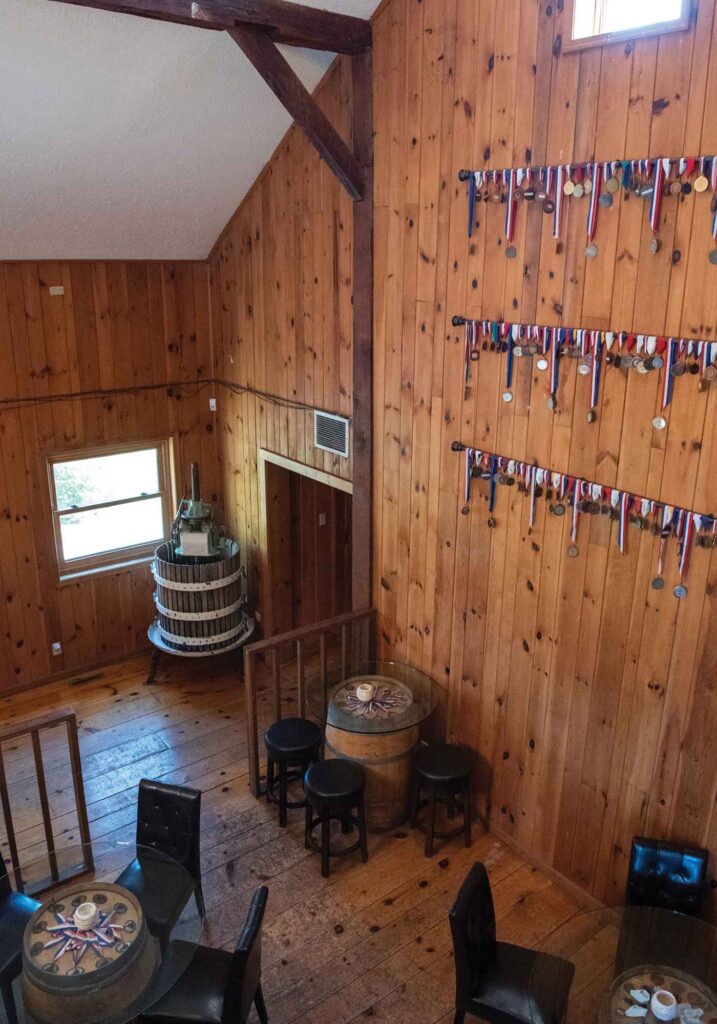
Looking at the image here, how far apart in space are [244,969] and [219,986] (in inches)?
14.6

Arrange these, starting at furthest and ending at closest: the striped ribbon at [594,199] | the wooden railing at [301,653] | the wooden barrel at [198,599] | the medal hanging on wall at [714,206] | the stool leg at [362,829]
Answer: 1. the wooden barrel at [198,599]
2. the wooden railing at [301,653]
3. the stool leg at [362,829]
4. the striped ribbon at [594,199]
5. the medal hanging on wall at [714,206]

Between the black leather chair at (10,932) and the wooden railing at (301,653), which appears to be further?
the wooden railing at (301,653)

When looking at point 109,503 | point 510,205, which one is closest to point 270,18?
point 510,205

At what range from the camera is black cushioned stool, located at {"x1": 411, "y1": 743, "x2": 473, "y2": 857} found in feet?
15.5

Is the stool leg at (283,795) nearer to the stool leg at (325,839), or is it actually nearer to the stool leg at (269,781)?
the stool leg at (269,781)

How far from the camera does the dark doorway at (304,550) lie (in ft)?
22.3

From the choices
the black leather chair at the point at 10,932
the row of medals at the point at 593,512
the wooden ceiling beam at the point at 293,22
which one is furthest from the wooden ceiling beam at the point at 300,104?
the black leather chair at the point at 10,932

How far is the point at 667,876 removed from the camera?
379 centimetres

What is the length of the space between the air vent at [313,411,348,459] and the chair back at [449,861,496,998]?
2.92 meters

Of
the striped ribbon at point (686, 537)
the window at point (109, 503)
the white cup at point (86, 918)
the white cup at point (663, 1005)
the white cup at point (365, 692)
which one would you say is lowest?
the white cup at point (365, 692)

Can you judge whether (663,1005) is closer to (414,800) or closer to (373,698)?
(414,800)

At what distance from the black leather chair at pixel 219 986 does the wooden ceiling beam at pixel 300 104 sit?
379 centimetres

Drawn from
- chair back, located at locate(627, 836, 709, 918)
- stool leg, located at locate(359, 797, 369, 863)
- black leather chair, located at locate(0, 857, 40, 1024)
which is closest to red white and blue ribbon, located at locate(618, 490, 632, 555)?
chair back, located at locate(627, 836, 709, 918)

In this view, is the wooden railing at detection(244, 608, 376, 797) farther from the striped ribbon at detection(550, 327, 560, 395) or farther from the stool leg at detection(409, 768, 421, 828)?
the striped ribbon at detection(550, 327, 560, 395)
